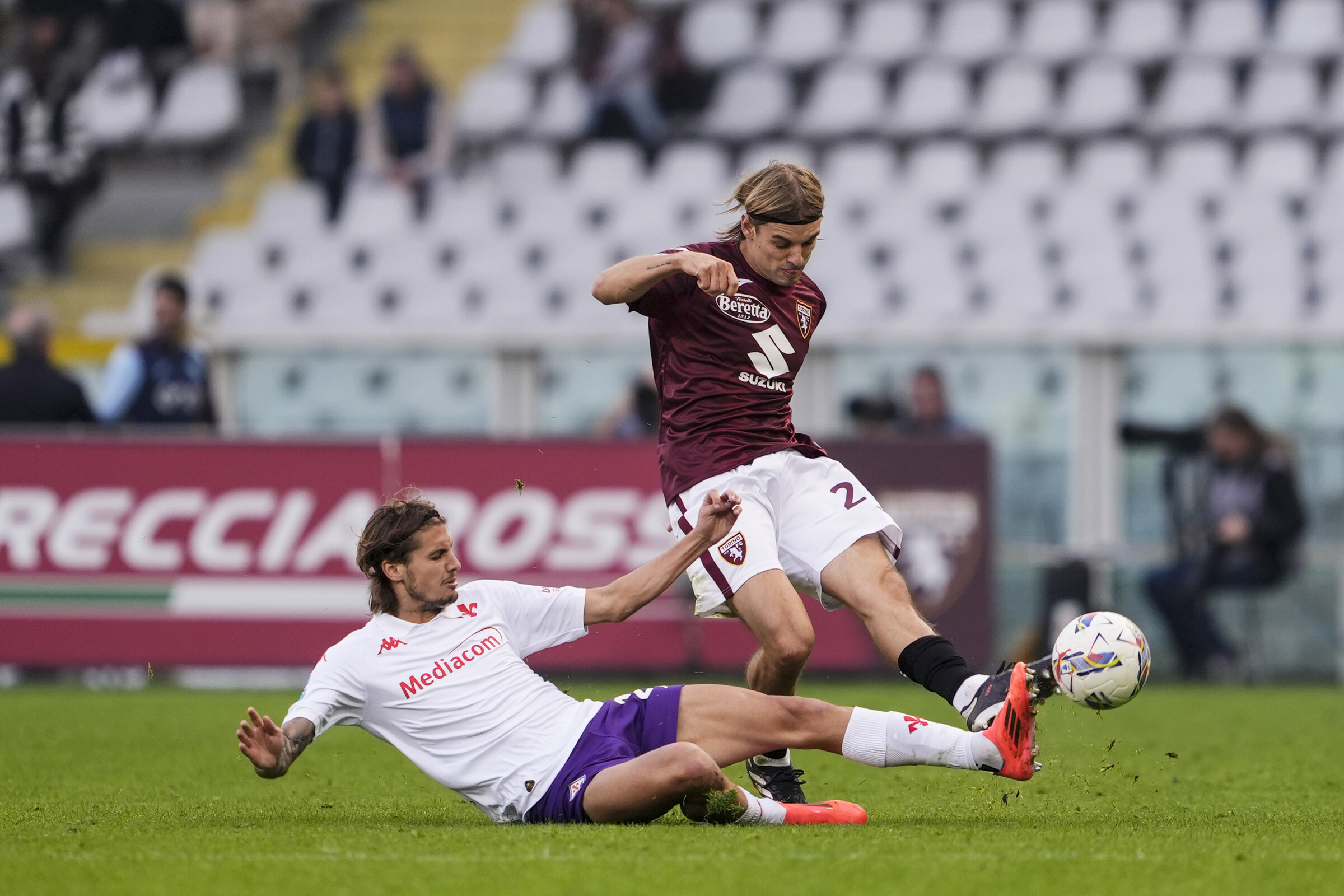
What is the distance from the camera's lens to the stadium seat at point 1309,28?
16984 millimetres

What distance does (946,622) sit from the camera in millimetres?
11867

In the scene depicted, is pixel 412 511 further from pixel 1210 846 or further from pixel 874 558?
pixel 1210 846

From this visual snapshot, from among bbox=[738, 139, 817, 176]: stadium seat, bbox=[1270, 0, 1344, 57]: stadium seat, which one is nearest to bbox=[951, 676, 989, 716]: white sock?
bbox=[738, 139, 817, 176]: stadium seat

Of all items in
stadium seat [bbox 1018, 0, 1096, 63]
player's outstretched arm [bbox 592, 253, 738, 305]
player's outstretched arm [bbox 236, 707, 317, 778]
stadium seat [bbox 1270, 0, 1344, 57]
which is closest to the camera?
player's outstretched arm [bbox 236, 707, 317, 778]

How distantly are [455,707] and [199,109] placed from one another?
14561mm

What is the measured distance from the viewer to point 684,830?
210 inches

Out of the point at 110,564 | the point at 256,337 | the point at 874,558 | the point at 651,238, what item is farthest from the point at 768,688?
the point at 651,238

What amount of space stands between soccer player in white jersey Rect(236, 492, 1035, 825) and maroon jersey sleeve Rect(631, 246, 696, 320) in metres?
0.71

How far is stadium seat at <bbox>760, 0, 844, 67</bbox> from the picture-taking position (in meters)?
18.1

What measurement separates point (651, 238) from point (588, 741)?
1105 cm

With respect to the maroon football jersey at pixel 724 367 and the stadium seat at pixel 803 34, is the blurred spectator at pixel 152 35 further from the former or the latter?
the maroon football jersey at pixel 724 367

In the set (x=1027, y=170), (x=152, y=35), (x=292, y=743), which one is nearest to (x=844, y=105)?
(x=1027, y=170)

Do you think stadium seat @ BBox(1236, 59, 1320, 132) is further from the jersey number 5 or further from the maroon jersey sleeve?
the maroon jersey sleeve

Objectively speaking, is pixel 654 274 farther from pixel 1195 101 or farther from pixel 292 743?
pixel 1195 101
